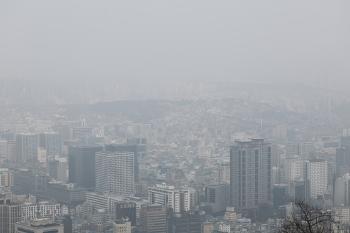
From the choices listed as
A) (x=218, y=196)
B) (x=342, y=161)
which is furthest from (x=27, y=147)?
(x=342, y=161)

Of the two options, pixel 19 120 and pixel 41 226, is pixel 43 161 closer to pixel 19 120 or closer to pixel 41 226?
pixel 19 120

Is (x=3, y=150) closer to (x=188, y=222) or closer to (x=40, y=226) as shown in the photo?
(x=188, y=222)

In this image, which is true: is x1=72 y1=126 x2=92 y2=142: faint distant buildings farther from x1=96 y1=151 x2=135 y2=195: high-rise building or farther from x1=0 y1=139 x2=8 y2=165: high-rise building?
x1=0 y1=139 x2=8 y2=165: high-rise building

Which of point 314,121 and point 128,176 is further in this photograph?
point 128,176

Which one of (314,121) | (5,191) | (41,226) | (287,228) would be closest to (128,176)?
(5,191)

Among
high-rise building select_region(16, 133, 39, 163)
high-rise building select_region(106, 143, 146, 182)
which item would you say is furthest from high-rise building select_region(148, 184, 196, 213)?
high-rise building select_region(16, 133, 39, 163)
